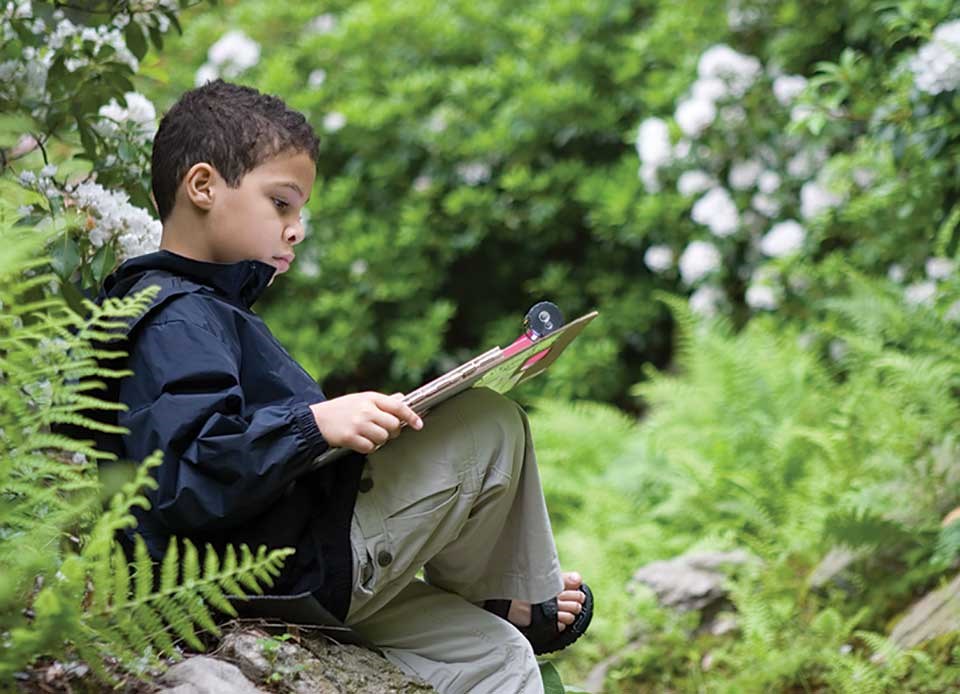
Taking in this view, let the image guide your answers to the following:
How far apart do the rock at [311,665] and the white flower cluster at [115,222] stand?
950 millimetres

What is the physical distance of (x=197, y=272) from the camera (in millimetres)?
2436

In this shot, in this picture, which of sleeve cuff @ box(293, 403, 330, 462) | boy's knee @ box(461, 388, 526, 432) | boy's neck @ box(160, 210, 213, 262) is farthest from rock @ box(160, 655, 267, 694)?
boy's neck @ box(160, 210, 213, 262)

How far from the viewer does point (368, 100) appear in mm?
7039

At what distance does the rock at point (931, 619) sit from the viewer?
3.67 meters

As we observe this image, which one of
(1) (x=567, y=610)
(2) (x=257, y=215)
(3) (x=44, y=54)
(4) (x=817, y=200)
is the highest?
(3) (x=44, y=54)

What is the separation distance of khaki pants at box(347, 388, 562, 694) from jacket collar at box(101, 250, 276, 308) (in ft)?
1.41

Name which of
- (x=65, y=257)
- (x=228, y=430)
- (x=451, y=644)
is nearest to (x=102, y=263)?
(x=65, y=257)

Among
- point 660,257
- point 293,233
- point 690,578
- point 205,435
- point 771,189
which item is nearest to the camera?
point 205,435

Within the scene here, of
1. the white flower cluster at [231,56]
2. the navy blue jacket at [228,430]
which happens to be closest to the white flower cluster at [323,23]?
the white flower cluster at [231,56]

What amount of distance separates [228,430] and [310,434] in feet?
0.46

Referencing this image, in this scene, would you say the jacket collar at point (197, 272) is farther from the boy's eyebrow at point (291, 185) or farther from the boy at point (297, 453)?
the boy's eyebrow at point (291, 185)

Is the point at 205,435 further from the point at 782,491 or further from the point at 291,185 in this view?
the point at 782,491

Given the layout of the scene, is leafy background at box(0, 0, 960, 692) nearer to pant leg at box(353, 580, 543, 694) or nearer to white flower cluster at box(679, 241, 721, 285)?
white flower cluster at box(679, 241, 721, 285)

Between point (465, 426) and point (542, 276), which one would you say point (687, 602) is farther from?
point (542, 276)
